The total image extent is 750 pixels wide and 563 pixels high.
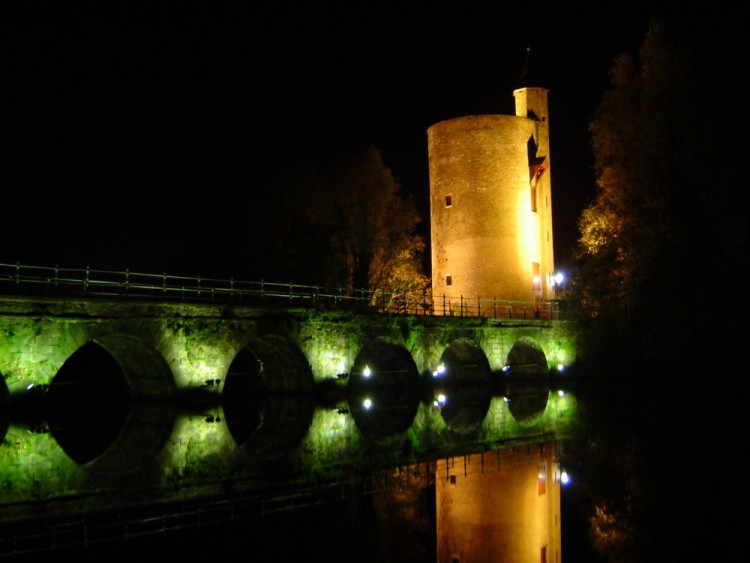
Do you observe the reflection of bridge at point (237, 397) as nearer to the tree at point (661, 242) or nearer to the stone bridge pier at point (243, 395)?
the stone bridge pier at point (243, 395)

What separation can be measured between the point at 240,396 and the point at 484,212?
13261 millimetres

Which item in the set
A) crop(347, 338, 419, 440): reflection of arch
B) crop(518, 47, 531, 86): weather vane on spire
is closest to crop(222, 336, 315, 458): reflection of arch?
crop(347, 338, 419, 440): reflection of arch

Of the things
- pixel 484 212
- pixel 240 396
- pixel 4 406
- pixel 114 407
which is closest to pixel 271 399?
pixel 240 396

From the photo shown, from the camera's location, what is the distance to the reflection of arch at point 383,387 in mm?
19453

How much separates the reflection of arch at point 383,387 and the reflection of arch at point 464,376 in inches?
46.8

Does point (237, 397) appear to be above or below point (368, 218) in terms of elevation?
below

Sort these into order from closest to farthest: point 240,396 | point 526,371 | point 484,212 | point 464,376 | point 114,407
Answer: point 114,407
point 240,396
point 464,376
point 526,371
point 484,212

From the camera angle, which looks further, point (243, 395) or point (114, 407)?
point (243, 395)

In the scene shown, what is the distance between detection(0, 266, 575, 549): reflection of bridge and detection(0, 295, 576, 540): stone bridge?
0.04m

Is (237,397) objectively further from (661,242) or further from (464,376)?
(661,242)

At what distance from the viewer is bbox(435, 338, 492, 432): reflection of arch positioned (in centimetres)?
2595

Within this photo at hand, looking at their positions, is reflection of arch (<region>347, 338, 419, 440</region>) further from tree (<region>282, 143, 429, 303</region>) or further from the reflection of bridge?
tree (<region>282, 143, 429, 303</region>)

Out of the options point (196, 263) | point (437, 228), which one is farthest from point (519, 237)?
point (196, 263)

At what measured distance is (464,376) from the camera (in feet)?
98.7
